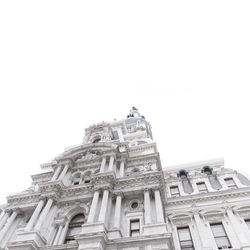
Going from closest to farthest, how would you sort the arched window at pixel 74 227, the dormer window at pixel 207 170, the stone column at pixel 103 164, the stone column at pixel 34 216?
the stone column at pixel 34 216 → the arched window at pixel 74 227 → the stone column at pixel 103 164 → the dormer window at pixel 207 170

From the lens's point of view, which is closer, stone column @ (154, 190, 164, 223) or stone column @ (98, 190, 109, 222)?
stone column @ (154, 190, 164, 223)

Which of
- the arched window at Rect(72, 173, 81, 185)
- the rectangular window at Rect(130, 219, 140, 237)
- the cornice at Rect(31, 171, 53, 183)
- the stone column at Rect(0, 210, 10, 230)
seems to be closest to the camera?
the rectangular window at Rect(130, 219, 140, 237)

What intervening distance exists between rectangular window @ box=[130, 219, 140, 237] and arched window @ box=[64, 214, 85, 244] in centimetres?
452

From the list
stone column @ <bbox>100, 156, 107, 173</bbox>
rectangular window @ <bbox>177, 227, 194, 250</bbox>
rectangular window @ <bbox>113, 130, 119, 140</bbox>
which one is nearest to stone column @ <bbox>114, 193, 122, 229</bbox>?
stone column @ <bbox>100, 156, 107, 173</bbox>

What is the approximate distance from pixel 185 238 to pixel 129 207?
518cm

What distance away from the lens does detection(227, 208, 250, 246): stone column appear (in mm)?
17309

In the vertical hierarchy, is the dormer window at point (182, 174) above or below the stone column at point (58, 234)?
above

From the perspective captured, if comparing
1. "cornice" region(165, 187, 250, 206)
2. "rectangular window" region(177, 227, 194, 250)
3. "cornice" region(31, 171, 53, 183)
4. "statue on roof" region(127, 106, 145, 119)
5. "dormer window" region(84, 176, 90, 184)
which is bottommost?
"rectangular window" region(177, 227, 194, 250)

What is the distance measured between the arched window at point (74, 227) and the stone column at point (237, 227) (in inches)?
488

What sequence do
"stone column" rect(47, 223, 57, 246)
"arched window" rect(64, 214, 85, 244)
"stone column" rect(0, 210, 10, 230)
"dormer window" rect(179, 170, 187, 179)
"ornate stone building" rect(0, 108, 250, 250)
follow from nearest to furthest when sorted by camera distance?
"ornate stone building" rect(0, 108, 250, 250) → "stone column" rect(47, 223, 57, 246) → "arched window" rect(64, 214, 85, 244) → "stone column" rect(0, 210, 10, 230) → "dormer window" rect(179, 170, 187, 179)

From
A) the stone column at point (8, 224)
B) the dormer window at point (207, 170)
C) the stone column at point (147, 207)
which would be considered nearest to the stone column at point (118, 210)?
the stone column at point (147, 207)

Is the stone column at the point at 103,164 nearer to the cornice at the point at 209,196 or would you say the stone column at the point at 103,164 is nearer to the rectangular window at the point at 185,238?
the cornice at the point at 209,196

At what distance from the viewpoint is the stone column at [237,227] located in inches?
681

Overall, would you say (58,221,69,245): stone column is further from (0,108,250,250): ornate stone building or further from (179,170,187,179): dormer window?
(179,170,187,179): dormer window
